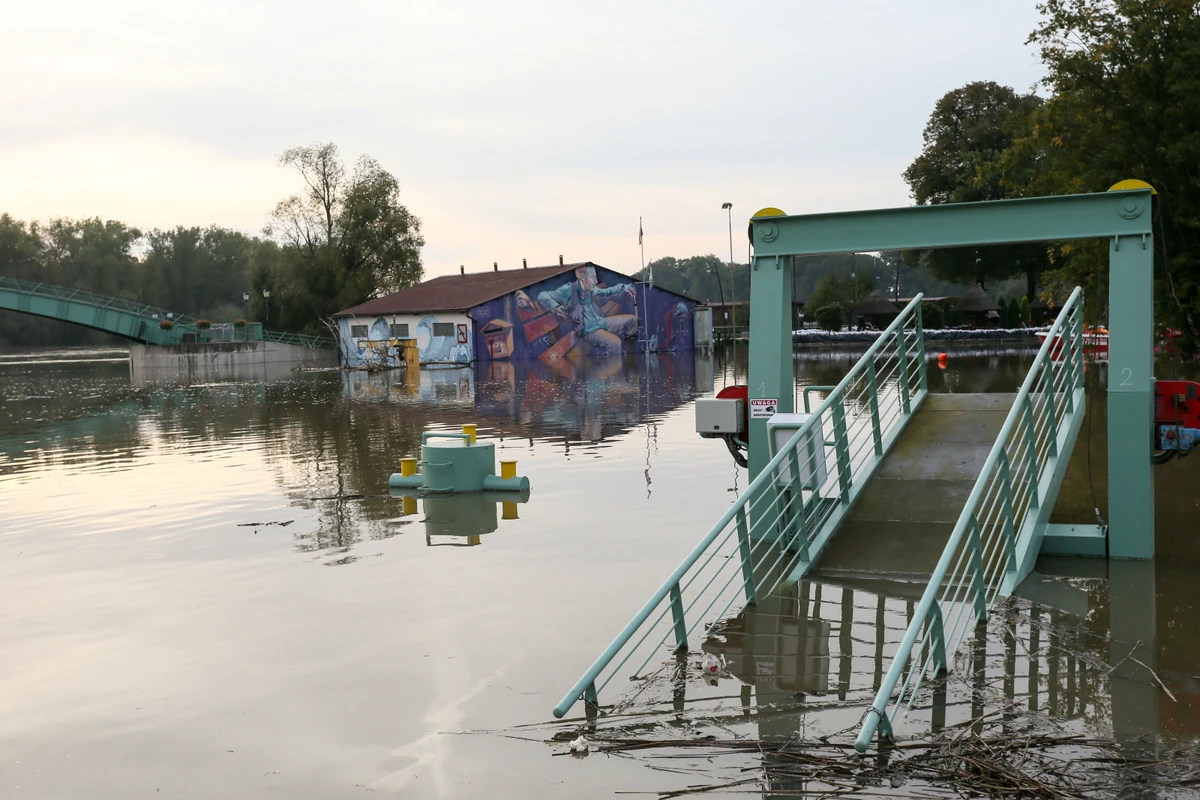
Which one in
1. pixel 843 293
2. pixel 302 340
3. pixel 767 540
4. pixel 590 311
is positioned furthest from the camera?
pixel 843 293

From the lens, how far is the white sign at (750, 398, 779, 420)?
407 inches

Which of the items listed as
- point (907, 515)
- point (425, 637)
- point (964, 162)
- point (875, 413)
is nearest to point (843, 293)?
point (964, 162)

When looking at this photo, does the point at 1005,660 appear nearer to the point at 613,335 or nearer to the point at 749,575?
the point at 749,575

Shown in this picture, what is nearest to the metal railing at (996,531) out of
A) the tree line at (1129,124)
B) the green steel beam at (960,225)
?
the green steel beam at (960,225)

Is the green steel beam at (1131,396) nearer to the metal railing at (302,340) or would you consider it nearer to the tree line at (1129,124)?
the tree line at (1129,124)

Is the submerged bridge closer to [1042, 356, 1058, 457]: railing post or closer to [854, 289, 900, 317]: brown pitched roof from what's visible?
[1042, 356, 1058, 457]: railing post

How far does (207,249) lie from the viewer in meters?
125

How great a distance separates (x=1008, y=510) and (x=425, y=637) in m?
4.28

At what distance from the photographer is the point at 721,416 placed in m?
10.8

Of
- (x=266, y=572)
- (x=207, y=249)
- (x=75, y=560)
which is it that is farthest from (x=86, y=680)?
(x=207, y=249)

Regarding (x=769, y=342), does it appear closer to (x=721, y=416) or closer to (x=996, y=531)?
(x=721, y=416)

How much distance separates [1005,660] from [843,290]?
232 feet

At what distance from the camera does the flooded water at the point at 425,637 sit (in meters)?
5.69

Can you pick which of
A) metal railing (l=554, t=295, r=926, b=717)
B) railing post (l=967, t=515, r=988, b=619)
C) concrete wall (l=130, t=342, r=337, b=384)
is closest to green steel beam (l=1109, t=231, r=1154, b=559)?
metal railing (l=554, t=295, r=926, b=717)
